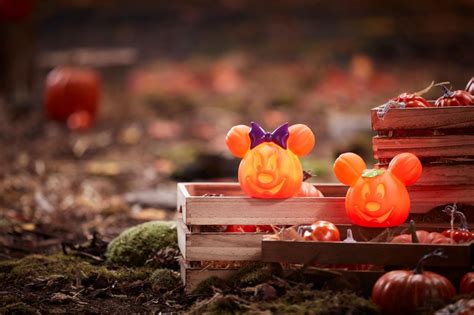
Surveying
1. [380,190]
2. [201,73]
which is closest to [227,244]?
[380,190]

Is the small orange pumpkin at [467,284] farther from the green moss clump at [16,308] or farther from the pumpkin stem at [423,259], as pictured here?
the green moss clump at [16,308]

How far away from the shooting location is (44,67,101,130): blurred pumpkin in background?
1090 centimetres

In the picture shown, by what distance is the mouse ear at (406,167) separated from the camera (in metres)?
→ 4.23

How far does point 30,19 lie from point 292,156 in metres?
8.49

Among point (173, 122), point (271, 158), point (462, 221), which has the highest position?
point (173, 122)

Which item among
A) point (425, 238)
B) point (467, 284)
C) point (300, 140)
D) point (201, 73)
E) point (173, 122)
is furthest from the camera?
point (201, 73)

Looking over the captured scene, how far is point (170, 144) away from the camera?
1051 centimetres

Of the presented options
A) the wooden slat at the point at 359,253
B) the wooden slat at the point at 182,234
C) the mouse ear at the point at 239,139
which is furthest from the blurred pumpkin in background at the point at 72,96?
the wooden slat at the point at 359,253

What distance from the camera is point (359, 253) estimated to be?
4.02m

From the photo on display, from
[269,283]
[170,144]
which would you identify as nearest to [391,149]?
[269,283]

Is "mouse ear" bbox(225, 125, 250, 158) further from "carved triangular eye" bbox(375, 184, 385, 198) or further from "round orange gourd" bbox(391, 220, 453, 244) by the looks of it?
"round orange gourd" bbox(391, 220, 453, 244)

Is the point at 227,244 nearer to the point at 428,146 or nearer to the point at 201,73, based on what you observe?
the point at 428,146

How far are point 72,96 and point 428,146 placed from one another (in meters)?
7.24

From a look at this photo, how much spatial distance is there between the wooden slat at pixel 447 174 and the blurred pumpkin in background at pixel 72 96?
23.6 feet
